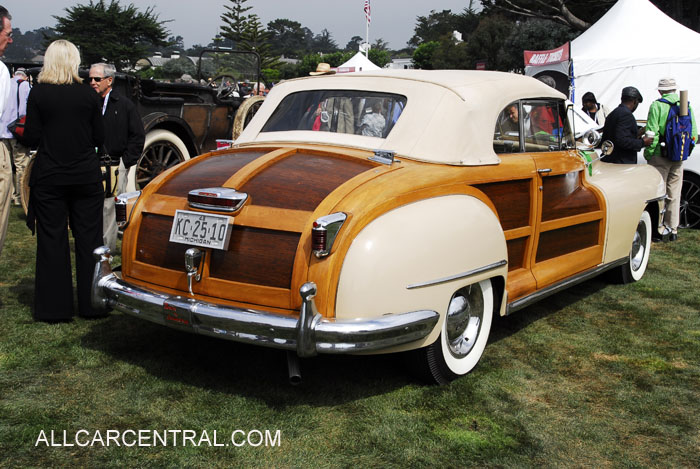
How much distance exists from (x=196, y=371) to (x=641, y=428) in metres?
2.33

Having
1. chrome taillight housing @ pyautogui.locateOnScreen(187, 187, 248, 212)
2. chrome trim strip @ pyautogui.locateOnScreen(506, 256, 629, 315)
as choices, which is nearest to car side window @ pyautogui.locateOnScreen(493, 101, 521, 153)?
chrome trim strip @ pyautogui.locateOnScreen(506, 256, 629, 315)

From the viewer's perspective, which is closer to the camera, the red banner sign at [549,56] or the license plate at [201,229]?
the license plate at [201,229]

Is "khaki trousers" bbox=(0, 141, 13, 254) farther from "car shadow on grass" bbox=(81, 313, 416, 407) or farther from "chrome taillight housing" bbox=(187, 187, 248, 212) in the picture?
"chrome taillight housing" bbox=(187, 187, 248, 212)

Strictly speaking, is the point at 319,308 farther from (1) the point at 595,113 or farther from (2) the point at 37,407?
(1) the point at 595,113

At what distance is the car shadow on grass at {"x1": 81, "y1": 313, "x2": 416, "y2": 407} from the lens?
11.2 feet

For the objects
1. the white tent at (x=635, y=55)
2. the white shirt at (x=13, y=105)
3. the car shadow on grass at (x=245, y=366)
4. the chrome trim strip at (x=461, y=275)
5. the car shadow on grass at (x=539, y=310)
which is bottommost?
the car shadow on grass at (x=245, y=366)

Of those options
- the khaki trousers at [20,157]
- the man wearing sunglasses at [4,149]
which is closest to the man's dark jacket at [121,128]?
the man wearing sunglasses at [4,149]

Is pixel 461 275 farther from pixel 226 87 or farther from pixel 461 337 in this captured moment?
pixel 226 87

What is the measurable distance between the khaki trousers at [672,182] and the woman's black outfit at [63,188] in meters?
6.53

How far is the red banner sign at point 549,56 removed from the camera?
15.5 meters

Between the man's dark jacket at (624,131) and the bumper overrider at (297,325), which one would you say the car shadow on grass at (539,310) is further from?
the man's dark jacket at (624,131)

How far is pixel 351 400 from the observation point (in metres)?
3.35

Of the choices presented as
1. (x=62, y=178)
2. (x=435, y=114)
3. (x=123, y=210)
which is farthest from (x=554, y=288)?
(x=62, y=178)

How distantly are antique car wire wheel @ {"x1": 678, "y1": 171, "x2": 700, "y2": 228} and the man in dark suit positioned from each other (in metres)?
1.37
